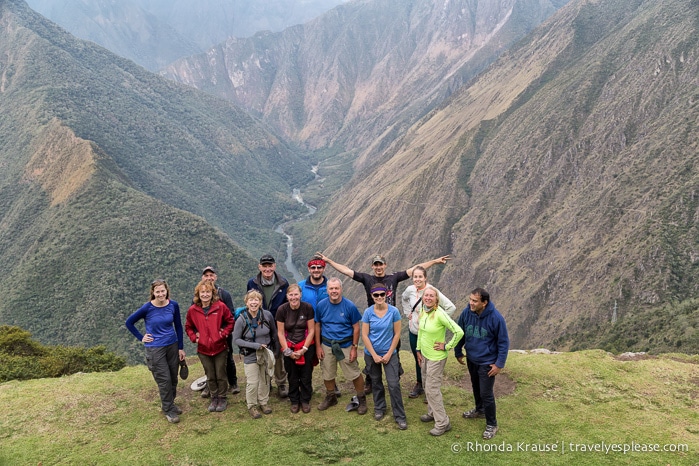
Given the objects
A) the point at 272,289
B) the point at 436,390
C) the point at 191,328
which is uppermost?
the point at 272,289

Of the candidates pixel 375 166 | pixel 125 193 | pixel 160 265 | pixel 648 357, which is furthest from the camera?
pixel 375 166

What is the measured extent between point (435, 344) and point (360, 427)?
2715 mm

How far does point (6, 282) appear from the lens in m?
59.6

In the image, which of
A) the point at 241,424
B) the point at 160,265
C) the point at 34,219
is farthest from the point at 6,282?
the point at 241,424

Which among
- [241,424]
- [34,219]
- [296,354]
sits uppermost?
[34,219]

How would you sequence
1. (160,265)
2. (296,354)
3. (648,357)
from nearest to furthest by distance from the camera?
(296,354) < (648,357) < (160,265)

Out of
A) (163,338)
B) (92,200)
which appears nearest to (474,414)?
(163,338)

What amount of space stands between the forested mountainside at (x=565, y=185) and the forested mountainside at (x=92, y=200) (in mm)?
44350

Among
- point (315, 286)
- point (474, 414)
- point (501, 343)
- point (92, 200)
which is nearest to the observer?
point (501, 343)

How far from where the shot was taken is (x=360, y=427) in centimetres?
1019

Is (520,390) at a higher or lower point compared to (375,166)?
lower

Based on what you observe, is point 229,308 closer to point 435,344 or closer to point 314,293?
point 314,293

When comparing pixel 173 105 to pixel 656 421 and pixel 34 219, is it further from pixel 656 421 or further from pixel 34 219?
pixel 656 421

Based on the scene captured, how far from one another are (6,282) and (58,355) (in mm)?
52272
